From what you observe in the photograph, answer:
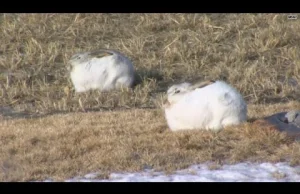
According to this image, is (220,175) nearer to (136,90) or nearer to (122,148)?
(122,148)

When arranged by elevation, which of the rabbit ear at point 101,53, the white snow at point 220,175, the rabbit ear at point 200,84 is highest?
the rabbit ear at point 101,53

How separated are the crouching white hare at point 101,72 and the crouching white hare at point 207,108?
293 centimetres

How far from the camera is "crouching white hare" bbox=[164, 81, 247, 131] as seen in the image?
7.89 m

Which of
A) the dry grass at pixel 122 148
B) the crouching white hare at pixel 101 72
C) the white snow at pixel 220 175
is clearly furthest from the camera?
the crouching white hare at pixel 101 72

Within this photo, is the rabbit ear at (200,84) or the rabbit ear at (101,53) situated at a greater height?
the rabbit ear at (101,53)

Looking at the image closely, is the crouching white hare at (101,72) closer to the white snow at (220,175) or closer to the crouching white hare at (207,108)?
the crouching white hare at (207,108)

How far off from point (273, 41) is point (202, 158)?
648 centimetres

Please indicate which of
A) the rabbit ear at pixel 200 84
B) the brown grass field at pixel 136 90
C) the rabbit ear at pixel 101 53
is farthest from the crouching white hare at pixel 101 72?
the rabbit ear at pixel 200 84

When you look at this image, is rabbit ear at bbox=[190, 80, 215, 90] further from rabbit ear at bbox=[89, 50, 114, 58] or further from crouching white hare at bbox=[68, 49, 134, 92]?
rabbit ear at bbox=[89, 50, 114, 58]

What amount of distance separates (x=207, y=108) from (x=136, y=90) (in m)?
3.25

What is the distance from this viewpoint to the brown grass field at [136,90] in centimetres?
736

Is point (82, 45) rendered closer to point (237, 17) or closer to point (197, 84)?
point (237, 17)

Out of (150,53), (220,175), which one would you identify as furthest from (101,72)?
(220,175)

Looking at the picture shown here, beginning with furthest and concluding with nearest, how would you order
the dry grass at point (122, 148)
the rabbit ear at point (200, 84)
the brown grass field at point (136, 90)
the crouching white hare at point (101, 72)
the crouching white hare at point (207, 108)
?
the crouching white hare at point (101, 72) → the rabbit ear at point (200, 84) → the crouching white hare at point (207, 108) → the brown grass field at point (136, 90) → the dry grass at point (122, 148)
